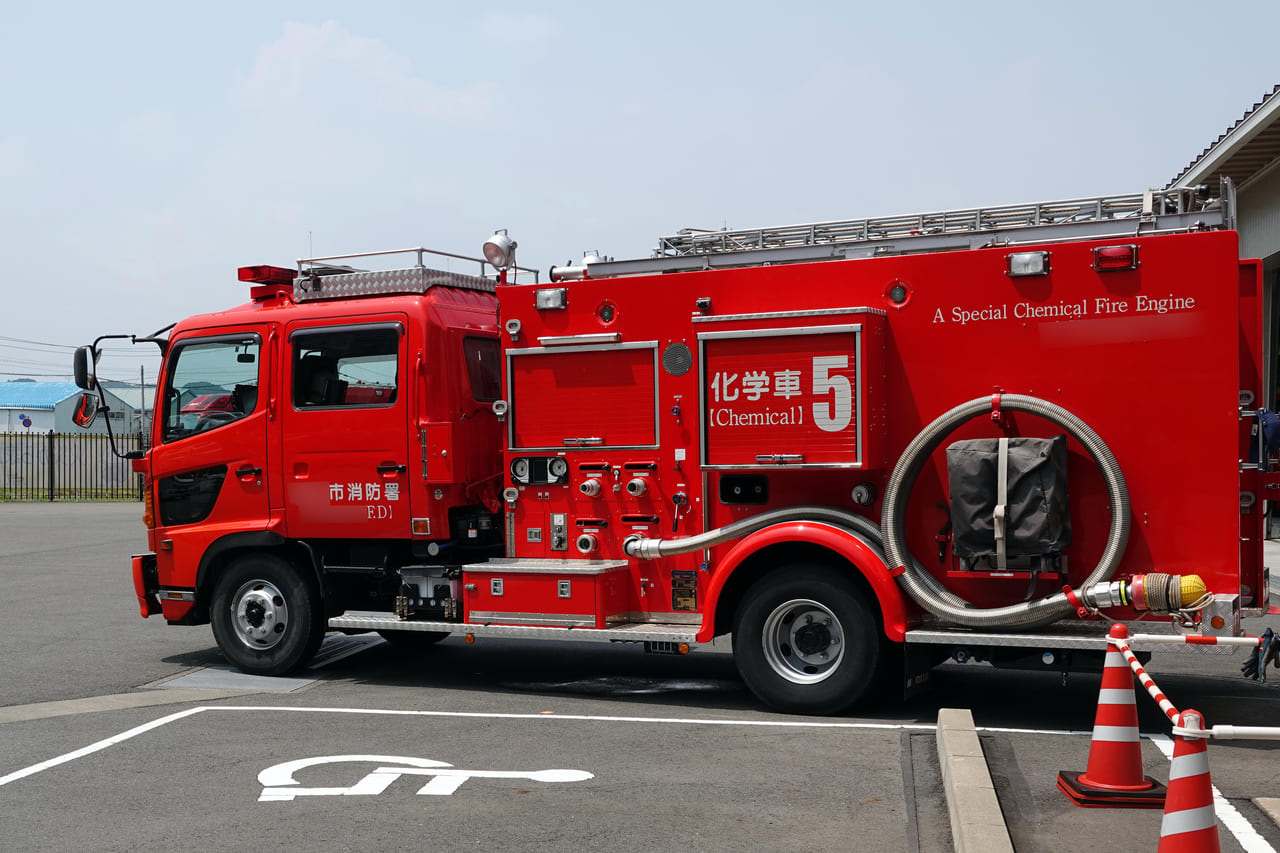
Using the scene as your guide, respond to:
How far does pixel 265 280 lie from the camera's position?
33.7ft

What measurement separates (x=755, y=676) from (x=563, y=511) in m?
1.79

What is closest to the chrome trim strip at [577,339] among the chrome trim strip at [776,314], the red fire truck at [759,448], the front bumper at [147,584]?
the red fire truck at [759,448]

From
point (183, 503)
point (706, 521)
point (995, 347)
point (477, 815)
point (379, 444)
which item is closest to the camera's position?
point (477, 815)

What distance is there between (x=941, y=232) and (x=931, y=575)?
2.20 m

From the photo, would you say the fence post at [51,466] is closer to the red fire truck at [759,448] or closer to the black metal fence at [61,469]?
the black metal fence at [61,469]

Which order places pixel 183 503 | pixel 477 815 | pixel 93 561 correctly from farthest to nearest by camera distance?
pixel 93 561 → pixel 183 503 → pixel 477 815

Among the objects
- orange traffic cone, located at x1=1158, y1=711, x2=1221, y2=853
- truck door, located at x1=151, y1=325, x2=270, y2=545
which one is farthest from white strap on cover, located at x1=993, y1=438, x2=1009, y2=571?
truck door, located at x1=151, y1=325, x2=270, y2=545

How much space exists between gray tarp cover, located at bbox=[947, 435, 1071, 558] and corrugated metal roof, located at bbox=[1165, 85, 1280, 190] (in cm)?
1234

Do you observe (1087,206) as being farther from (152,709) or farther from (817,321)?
(152,709)

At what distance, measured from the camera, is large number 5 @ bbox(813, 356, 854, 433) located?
7844mm

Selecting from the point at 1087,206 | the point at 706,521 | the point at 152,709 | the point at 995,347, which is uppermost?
the point at 1087,206

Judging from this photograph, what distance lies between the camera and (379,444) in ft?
30.8

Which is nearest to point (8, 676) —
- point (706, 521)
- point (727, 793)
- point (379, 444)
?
point (379, 444)

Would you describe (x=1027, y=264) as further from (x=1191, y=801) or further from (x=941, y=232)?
(x=1191, y=801)
